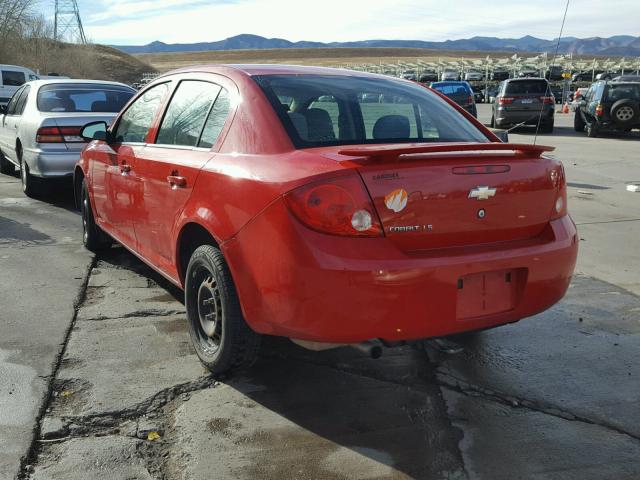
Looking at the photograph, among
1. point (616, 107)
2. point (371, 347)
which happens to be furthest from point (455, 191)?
point (616, 107)

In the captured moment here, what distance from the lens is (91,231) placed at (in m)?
6.34

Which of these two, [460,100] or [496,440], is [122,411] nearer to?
[496,440]

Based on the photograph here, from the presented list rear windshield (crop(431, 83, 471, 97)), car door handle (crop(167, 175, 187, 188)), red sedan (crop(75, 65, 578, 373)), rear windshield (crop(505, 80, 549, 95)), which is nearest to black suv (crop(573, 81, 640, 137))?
rear windshield (crop(505, 80, 549, 95))

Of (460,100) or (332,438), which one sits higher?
(332,438)

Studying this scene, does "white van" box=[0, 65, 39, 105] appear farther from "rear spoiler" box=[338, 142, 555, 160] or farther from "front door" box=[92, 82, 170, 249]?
"rear spoiler" box=[338, 142, 555, 160]

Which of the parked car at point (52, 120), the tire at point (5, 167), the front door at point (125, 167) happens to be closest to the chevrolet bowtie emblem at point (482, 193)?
the front door at point (125, 167)

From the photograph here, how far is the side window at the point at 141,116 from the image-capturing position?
477 cm

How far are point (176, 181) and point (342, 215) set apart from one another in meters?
1.36

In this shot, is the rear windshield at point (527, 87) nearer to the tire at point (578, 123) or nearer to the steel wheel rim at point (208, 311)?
the tire at point (578, 123)

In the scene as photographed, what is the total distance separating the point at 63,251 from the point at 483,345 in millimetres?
4171

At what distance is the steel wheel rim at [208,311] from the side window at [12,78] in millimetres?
21261

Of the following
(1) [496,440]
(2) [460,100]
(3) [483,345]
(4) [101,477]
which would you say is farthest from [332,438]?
(2) [460,100]

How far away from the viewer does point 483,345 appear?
4.35m

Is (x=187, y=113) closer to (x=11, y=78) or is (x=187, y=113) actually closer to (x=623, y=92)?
(x=623, y=92)
